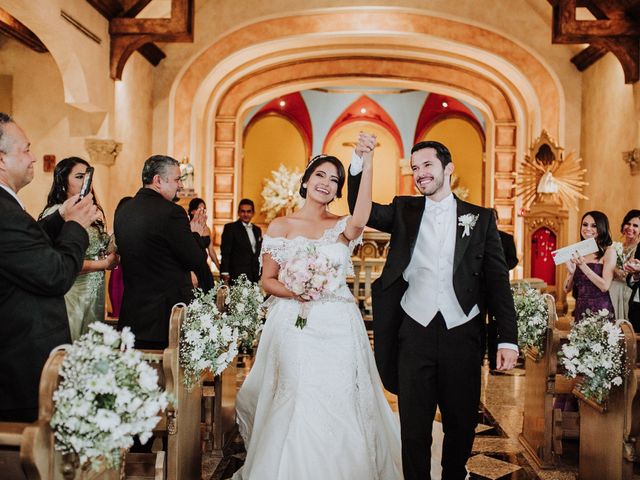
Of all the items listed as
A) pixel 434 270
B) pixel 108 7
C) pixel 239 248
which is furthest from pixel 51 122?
pixel 434 270

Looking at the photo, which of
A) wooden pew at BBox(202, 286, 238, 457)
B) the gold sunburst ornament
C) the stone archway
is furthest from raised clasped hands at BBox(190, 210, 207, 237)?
the gold sunburst ornament

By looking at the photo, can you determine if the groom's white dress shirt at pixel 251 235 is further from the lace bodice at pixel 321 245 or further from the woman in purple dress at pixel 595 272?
the lace bodice at pixel 321 245

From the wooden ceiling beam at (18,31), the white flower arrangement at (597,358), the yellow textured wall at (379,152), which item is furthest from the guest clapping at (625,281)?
the yellow textured wall at (379,152)

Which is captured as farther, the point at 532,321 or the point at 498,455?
the point at 498,455

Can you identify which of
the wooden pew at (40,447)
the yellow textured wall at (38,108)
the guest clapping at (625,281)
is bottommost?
the wooden pew at (40,447)

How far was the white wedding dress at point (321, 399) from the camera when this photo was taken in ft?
12.3

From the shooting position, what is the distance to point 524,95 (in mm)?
13422

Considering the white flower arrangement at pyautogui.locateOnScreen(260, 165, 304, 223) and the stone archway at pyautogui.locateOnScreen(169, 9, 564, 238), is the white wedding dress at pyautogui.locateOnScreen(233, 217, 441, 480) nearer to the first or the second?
the stone archway at pyautogui.locateOnScreen(169, 9, 564, 238)

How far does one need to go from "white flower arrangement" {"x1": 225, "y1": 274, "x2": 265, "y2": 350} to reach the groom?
1.88 m

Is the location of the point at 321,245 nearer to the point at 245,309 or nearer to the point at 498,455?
the point at 245,309

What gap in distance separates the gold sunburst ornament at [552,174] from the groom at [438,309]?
8.35 meters

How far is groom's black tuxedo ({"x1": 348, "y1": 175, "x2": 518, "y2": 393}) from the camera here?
11.1ft

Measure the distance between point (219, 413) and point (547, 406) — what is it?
233 cm

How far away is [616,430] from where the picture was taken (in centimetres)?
392
